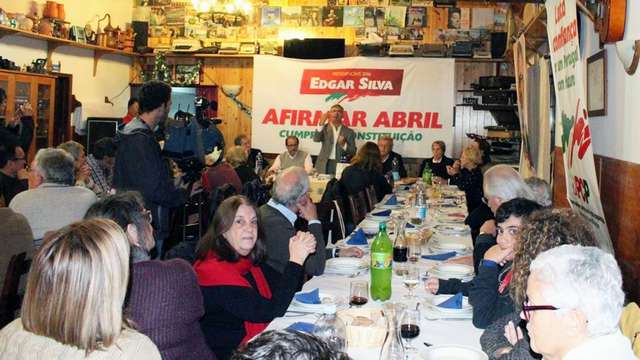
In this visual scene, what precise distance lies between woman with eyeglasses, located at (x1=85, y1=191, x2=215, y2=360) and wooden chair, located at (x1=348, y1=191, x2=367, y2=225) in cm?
405

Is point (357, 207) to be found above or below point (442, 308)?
above

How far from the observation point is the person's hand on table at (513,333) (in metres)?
2.28

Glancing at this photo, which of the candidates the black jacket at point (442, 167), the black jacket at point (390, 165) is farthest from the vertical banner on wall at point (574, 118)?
the black jacket at point (442, 167)

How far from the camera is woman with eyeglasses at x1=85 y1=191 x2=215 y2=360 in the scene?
2.35 m

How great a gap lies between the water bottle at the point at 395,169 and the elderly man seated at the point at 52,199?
5.57 metres

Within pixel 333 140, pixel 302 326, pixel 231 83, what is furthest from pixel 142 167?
pixel 231 83

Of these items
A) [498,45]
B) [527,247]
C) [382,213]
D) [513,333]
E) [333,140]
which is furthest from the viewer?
[498,45]

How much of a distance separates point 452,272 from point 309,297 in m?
0.95

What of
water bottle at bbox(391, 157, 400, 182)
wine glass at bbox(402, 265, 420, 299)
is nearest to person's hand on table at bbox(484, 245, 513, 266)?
wine glass at bbox(402, 265, 420, 299)

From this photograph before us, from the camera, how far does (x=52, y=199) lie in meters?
4.40

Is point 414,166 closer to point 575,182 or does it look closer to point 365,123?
point 365,123

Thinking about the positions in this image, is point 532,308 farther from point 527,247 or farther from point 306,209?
point 306,209

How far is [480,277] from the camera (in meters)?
2.76

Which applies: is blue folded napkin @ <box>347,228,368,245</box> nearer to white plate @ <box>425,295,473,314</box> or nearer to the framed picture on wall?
white plate @ <box>425,295,473,314</box>
